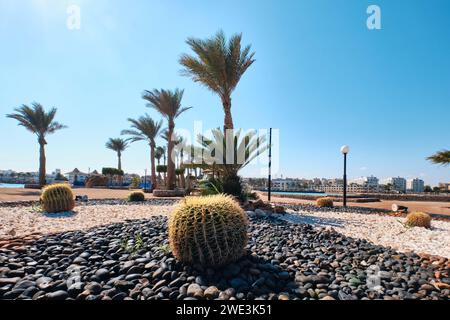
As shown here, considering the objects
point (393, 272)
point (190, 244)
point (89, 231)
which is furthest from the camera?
point (89, 231)

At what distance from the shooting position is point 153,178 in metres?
27.0

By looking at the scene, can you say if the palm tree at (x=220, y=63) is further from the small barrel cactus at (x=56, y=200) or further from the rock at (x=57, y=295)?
the rock at (x=57, y=295)

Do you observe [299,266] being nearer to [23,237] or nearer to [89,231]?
[89,231]

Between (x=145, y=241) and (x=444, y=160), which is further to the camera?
(x=444, y=160)

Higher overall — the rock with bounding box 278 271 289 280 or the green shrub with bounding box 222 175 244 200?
the green shrub with bounding box 222 175 244 200

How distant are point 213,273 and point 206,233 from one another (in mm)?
448

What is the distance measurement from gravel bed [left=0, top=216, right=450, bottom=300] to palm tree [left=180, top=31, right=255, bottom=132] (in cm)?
965

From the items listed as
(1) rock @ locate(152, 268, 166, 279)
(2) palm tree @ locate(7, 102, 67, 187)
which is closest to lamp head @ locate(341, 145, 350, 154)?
(1) rock @ locate(152, 268, 166, 279)

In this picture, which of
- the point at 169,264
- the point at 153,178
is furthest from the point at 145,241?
the point at 153,178

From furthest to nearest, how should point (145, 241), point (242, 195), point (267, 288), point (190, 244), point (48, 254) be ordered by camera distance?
point (242, 195) < point (145, 241) < point (48, 254) < point (190, 244) < point (267, 288)

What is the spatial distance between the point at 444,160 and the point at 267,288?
21.4m

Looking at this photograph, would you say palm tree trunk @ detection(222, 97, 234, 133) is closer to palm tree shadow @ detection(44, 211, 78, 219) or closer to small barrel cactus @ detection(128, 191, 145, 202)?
small barrel cactus @ detection(128, 191, 145, 202)

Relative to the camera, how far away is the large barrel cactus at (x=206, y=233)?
3039 mm

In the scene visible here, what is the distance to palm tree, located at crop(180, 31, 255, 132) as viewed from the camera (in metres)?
13.1
